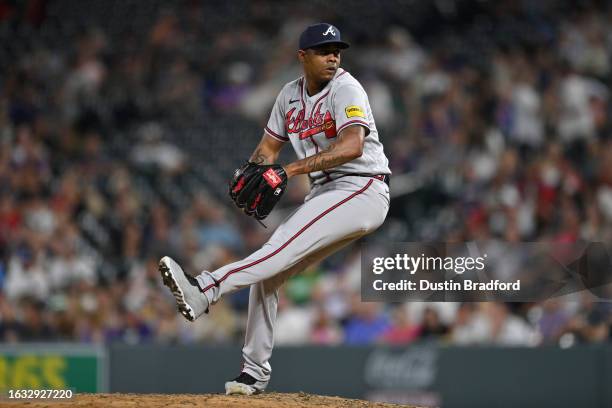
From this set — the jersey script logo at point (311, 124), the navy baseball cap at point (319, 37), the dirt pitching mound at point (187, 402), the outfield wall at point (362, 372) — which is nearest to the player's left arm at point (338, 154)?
the jersey script logo at point (311, 124)

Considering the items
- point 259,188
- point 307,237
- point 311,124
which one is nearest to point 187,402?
point 307,237

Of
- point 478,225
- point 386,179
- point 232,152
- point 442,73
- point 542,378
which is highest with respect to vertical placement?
point 442,73

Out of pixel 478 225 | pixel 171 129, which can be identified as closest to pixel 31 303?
pixel 171 129

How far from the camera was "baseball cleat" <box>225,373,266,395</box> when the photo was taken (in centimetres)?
530

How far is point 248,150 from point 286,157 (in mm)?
493

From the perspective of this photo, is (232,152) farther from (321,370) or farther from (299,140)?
(299,140)

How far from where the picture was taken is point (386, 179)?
209 inches

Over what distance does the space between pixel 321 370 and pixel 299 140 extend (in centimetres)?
404

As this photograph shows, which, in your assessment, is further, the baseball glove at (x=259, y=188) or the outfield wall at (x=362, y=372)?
the outfield wall at (x=362, y=372)

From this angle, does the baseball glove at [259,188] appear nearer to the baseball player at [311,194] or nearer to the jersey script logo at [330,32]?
the baseball player at [311,194]

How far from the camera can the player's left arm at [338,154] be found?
488 centimetres

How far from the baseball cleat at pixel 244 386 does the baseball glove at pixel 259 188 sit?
1005mm

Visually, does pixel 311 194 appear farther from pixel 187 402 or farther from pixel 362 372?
pixel 362 372

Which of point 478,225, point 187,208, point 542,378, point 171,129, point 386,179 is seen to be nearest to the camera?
point 386,179
